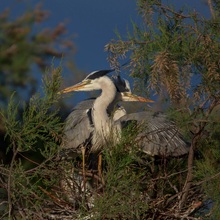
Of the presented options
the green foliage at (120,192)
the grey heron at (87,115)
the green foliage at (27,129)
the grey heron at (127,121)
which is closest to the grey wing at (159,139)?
the grey heron at (127,121)

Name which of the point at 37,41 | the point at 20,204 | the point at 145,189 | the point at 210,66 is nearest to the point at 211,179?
the point at 145,189

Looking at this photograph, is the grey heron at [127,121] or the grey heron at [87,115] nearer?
the grey heron at [127,121]

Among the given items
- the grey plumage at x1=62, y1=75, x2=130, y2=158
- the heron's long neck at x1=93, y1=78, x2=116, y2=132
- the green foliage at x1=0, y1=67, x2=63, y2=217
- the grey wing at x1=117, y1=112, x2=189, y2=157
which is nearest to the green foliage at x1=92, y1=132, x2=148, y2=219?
the green foliage at x1=0, y1=67, x2=63, y2=217

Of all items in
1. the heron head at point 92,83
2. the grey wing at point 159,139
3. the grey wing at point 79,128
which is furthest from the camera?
the heron head at point 92,83

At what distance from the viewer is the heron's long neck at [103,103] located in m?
4.67

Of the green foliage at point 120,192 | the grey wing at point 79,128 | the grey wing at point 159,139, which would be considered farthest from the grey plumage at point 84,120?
the green foliage at point 120,192

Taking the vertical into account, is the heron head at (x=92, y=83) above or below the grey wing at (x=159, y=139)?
above

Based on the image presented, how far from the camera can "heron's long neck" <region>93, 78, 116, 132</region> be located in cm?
467

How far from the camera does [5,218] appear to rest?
3.30 m

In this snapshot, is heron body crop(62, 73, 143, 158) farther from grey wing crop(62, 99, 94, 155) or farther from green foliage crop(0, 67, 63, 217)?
green foliage crop(0, 67, 63, 217)

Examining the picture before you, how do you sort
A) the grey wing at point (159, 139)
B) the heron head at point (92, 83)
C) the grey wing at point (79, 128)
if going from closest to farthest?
the grey wing at point (159, 139) < the grey wing at point (79, 128) < the heron head at point (92, 83)

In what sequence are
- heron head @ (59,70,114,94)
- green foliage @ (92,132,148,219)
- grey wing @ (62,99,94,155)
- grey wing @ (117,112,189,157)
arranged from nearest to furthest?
green foliage @ (92,132,148,219), grey wing @ (117,112,189,157), grey wing @ (62,99,94,155), heron head @ (59,70,114,94)

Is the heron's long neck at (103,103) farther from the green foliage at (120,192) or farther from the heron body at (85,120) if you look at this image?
the green foliage at (120,192)

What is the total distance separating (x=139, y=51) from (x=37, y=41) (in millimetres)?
3788
